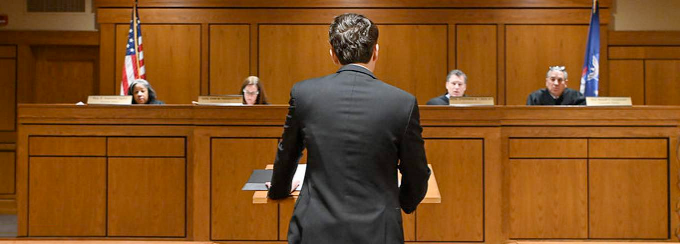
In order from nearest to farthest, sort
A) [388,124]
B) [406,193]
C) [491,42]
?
1. [388,124]
2. [406,193]
3. [491,42]

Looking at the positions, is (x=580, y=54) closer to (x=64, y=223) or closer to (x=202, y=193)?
(x=202, y=193)

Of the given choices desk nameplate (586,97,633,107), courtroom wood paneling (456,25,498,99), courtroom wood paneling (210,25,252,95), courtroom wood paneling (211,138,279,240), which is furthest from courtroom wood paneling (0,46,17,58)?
desk nameplate (586,97,633,107)

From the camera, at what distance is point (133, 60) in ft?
22.8

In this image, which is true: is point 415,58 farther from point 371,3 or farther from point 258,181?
point 258,181

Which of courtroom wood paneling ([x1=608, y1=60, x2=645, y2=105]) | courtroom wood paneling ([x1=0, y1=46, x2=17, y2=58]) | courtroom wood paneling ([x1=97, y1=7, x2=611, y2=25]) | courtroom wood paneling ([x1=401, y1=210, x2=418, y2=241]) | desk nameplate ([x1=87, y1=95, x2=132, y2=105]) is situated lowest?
courtroom wood paneling ([x1=401, y1=210, x2=418, y2=241])

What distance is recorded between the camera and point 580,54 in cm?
732

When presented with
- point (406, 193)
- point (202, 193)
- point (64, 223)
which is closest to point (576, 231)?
point (202, 193)

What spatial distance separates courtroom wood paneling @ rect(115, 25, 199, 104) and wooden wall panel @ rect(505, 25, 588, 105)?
3.53m

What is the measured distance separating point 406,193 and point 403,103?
299 mm

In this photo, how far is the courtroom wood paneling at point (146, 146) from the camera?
15.0 ft

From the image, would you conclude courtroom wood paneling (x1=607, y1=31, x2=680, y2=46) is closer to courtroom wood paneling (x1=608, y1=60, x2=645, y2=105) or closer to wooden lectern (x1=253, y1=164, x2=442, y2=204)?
courtroom wood paneling (x1=608, y1=60, x2=645, y2=105)

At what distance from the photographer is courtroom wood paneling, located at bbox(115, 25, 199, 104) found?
7367 millimetres

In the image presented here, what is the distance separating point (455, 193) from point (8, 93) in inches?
220

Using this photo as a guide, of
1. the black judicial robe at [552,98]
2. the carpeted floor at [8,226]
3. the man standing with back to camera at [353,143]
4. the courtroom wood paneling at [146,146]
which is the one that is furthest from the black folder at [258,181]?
the black judicial robe at [552,98]
